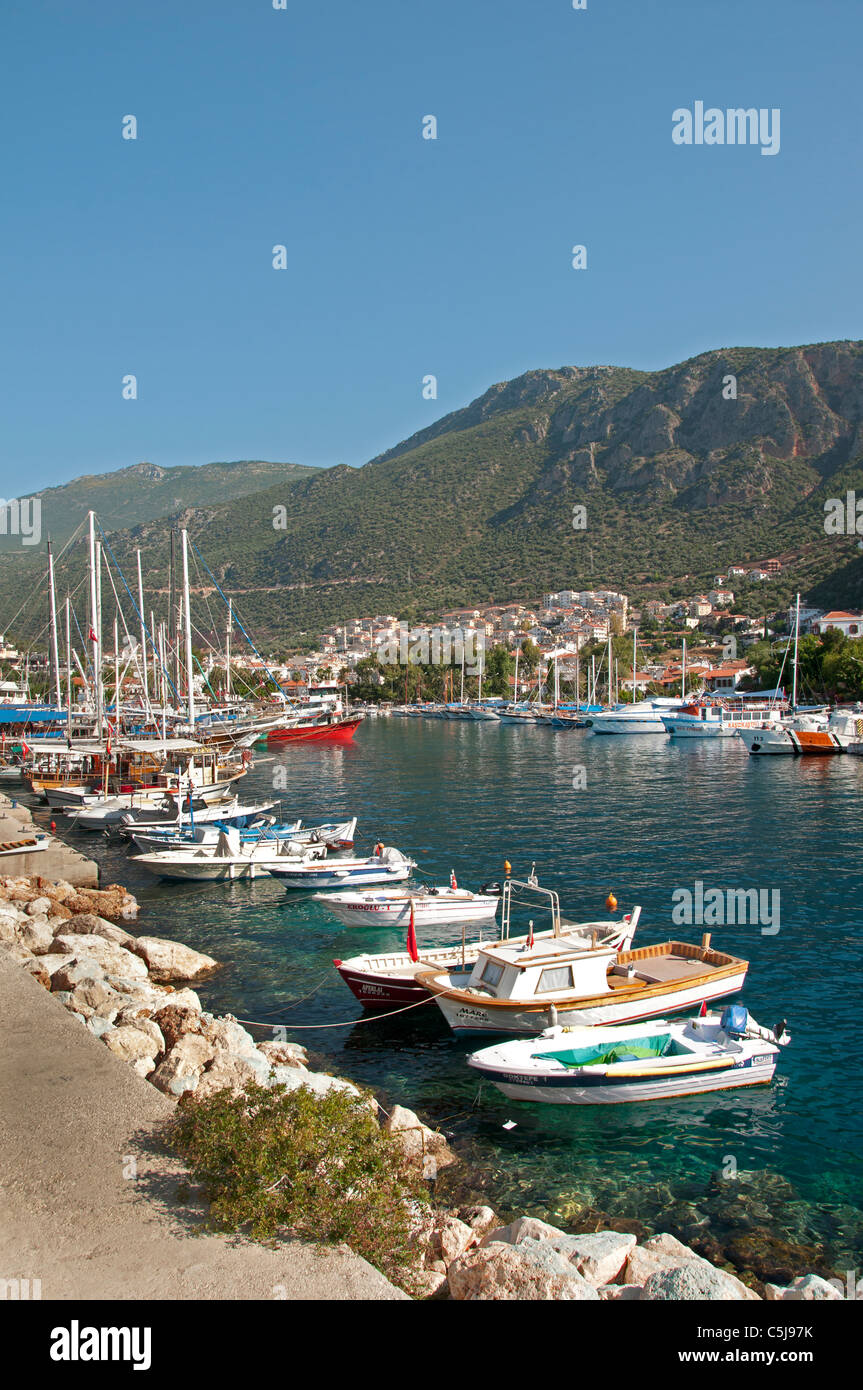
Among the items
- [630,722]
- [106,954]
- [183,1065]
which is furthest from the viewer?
[630,722]

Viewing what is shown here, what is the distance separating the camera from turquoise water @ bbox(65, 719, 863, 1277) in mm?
10953

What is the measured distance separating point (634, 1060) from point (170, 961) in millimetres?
10096

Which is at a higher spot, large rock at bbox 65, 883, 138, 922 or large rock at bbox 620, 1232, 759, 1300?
large rock at bbox 620, 1232, 759, 1300

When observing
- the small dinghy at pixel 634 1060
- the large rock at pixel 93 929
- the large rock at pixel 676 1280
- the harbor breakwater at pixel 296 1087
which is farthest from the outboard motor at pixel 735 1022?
the large rock at pixel 93 929

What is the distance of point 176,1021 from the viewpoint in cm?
1317

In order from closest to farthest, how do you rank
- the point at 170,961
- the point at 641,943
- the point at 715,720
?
1. the point at 170,961
2. the point at 641,943
3. the point at 715,720

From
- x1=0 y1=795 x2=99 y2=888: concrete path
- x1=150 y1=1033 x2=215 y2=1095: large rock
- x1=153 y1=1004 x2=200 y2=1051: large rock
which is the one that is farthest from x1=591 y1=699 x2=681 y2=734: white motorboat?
x1=150 y1=1033 x2=215 y2=1095: large rock

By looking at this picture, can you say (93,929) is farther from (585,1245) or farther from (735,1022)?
(585,1245)

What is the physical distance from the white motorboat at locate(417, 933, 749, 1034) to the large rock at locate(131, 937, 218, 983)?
5620mm

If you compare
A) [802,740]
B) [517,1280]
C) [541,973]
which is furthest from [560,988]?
[802,740]

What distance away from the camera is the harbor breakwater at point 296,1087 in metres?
7.37

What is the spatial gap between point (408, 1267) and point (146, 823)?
90.1 feet

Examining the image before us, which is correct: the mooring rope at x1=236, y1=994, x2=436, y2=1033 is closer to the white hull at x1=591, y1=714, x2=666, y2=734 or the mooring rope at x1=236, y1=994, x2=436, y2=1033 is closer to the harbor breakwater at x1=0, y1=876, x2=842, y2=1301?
the harbor breakwater at x1=0, y1=876, x2=842, y2=1301
